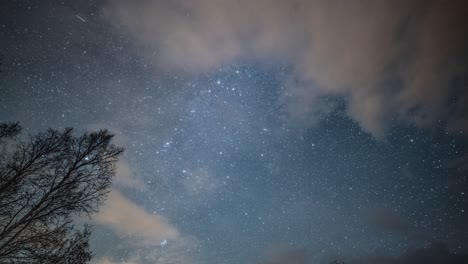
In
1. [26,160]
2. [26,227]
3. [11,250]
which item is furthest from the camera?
[26,160]

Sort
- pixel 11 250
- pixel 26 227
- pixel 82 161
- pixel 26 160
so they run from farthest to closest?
pixel 82 161 → pixel 26 160 → pixel 26 227 → pixel 11 250

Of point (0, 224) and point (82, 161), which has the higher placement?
point (82, 161)

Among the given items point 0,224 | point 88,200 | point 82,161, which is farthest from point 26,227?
point 82,161

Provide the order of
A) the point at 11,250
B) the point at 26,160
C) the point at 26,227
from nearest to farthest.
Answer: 1. the point at 11,250
2. the point at 26,227
3. the point at 26,160

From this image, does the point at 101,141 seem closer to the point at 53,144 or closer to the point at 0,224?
the point at 53,144

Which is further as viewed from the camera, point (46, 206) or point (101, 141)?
point (101, 141)

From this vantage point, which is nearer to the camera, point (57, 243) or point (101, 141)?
point (57, 243)

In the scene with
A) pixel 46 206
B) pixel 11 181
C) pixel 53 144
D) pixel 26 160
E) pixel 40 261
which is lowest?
pixel 40 261

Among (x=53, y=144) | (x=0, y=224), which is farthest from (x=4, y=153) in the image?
(x=0, y=224)

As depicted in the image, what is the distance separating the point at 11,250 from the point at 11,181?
193 cm

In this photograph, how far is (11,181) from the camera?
7.45 m

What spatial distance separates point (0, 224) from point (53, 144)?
255cm

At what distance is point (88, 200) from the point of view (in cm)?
795

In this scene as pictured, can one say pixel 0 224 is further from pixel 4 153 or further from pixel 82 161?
pixel 82 161
